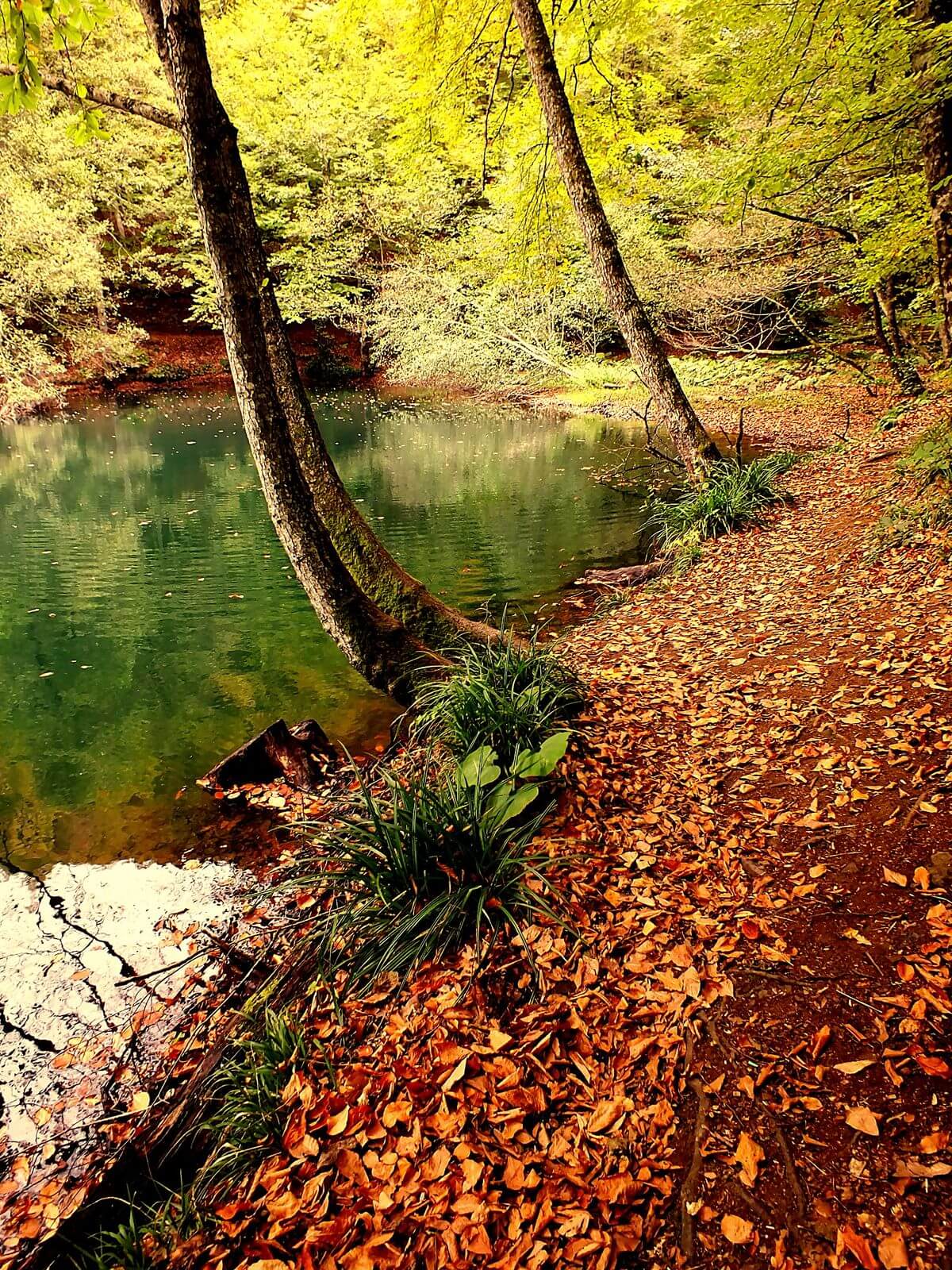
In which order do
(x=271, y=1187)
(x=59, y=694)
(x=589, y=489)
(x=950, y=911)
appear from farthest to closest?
(x=589, y=489), (x=59, y=694), (x=950, y=911), (x=271, y=1187)

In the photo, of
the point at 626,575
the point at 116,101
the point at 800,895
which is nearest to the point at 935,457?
the point at 626,575

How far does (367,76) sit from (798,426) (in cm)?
2224

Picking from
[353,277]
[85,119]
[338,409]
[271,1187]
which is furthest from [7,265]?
[271,1187]

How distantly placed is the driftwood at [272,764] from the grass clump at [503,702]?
3.65 feet

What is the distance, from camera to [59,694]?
21.1ft

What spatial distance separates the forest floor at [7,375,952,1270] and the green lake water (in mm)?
2719

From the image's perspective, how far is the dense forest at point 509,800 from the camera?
1883 millimetres

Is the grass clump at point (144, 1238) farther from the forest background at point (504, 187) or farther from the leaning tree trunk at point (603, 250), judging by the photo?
the leaning tree trunk at point (603, 250)

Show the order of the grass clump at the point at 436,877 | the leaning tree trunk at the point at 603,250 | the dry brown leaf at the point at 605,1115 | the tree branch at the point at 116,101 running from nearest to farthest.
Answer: the dry brown leaf at the point at 605,1115 → the grass clump at the point at 436,877 → the tree branch at the point at 116,101 → the leaning tree trunk at the point at 603,250

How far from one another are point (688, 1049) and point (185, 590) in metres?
8.25

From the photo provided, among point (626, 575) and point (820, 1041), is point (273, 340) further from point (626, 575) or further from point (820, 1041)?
point (626, 575)

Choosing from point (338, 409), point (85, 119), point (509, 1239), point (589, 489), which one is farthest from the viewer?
point (338, 409)

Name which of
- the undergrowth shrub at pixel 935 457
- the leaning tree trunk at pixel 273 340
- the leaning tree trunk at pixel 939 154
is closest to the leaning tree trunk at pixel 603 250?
the undergrowth shrub at pixel 935 457

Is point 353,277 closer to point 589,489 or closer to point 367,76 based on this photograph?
point 367,76
